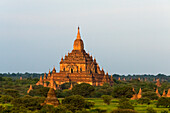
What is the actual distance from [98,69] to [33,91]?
121 feet

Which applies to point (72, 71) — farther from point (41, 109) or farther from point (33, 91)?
point (41, 109)

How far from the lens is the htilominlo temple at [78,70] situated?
435 ft

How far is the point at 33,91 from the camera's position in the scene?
10938 centimetres

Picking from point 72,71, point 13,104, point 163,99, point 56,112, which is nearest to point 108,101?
point 163,99

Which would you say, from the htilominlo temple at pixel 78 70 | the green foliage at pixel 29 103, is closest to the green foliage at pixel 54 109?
the green foliage at pixel 29 103

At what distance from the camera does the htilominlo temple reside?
13250 centimetres

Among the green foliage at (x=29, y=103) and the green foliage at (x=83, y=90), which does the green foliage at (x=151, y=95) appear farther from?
the green foliage at (x=29, y=103)

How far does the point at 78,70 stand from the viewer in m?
137

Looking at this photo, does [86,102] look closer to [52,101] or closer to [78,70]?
[52,101]

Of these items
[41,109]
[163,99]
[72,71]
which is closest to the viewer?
[41,109]

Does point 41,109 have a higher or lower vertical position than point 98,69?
lower

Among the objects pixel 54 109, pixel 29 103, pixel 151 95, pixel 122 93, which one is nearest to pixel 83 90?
pixel 122 93

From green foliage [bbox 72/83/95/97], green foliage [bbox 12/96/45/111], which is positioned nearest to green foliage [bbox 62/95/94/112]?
green foliage [bbox 12/96/45/111]

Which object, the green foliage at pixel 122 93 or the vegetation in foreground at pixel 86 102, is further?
the green foliage at pixel 122 93
